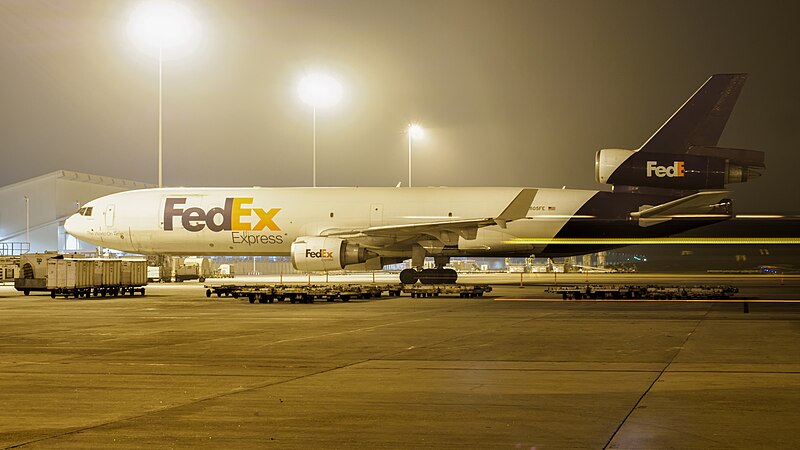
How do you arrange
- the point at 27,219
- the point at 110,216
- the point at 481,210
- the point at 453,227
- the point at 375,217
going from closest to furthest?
the point at 453,227, the point at 481,210, the point at 375,217, the point at 110,216, the point at 27,219

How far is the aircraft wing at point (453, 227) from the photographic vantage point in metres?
34.2

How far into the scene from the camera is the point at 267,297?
2831 centimetres

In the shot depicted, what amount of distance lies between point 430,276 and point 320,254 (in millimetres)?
6144

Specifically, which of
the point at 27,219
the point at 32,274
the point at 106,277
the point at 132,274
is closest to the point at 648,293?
the point at 132,274

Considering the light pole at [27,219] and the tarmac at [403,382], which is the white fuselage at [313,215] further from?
the light pole at [27,219]

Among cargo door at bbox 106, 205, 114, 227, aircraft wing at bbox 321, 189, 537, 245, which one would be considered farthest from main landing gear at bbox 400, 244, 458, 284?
cargo door at bbox 106, 205, 114, 227

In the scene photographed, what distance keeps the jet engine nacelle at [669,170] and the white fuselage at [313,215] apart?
4.86 ft

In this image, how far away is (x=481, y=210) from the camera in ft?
125

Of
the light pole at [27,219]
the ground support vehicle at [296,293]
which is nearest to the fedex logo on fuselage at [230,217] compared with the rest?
the ground support vehicle at [296,293]

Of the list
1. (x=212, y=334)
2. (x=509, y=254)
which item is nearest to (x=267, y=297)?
(x=212, y=334)

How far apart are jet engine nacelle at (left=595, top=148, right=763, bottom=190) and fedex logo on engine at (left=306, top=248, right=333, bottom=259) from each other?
12.6 m

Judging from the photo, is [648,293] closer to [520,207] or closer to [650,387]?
[520,207]

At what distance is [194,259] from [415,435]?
4798 cm

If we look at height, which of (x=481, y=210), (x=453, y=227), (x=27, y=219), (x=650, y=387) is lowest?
(x=650, y=387)
